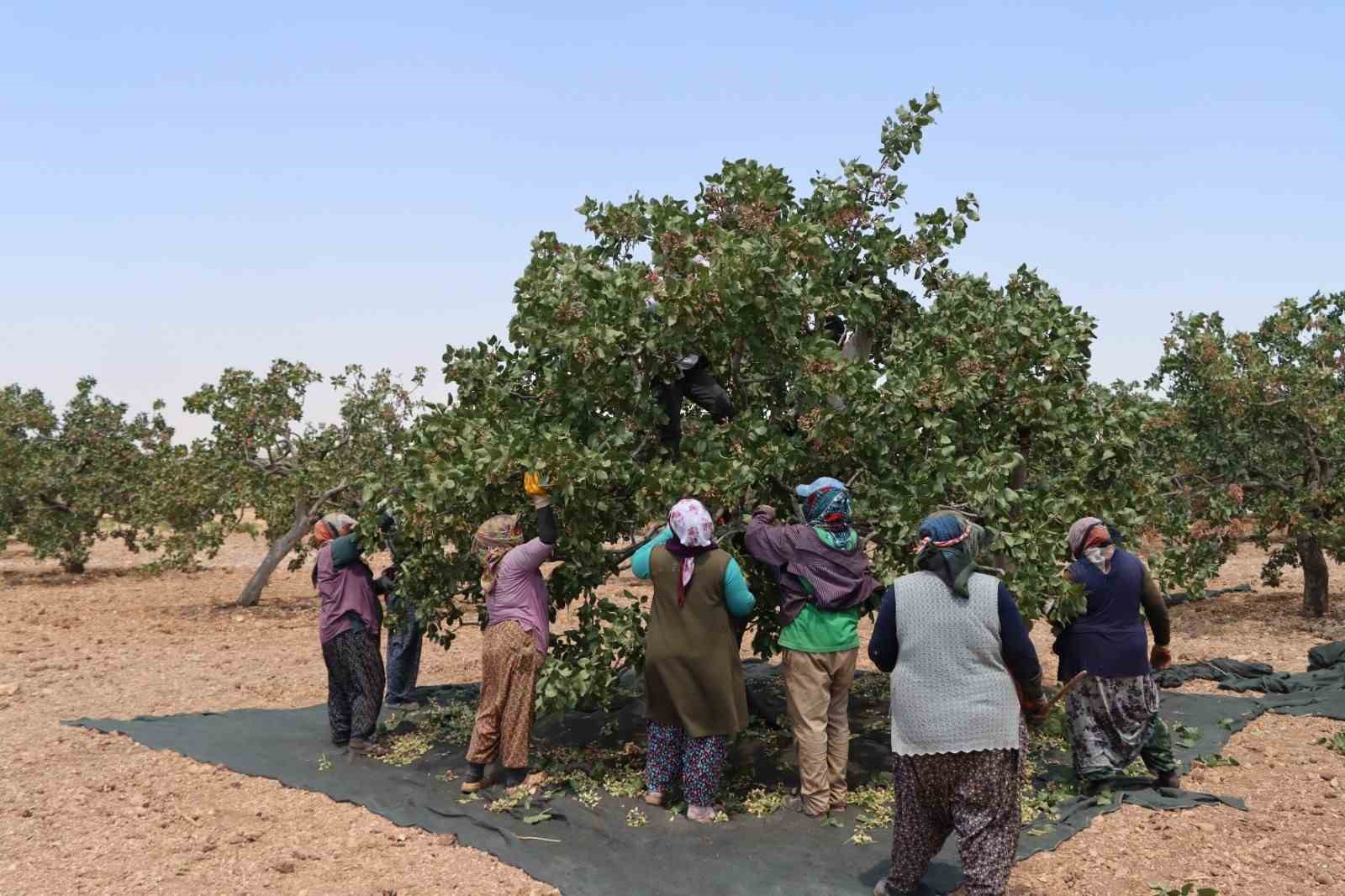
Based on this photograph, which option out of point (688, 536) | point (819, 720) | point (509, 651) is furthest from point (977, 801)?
point (509, 651)

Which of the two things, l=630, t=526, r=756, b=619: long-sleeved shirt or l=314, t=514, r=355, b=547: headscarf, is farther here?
l=314, t=514, r=355, b=547: headscarf

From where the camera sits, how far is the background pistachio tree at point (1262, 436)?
11.9 m

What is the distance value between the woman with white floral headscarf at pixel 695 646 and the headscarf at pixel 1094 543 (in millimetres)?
2056

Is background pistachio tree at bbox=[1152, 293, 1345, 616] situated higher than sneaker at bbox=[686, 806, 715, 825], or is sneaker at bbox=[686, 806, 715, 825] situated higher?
background pistachio tree at bbox=[1152, 293, 1345, 616]

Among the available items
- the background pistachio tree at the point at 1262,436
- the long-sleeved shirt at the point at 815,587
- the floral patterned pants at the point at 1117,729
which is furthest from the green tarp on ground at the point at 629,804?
the background pistachio tree at the point at 1262,436

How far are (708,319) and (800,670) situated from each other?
206 cm

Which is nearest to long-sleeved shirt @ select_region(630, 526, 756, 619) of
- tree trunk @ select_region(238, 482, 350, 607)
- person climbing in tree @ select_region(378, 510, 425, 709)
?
person climbing in tree @ select_region(378, 510, 425, 709)

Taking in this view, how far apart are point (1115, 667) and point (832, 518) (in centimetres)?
195

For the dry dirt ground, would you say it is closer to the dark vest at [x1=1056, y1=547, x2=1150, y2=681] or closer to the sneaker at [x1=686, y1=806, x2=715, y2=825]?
the dark vest at [x1=1056, y1=547, x2=1150, y2=681]

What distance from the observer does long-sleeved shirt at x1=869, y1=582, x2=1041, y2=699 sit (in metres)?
4.30

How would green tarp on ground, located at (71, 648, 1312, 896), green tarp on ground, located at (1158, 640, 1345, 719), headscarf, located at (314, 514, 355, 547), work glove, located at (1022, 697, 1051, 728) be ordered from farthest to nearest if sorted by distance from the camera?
green tarp on ground, located at (1158, 640, 1345, 719), headscarf, located at (314, 514, 355, 547), green tarp on ground, located at (71, 648, 1312, 896), work glove, located at (1022, 697, 1051, 728)

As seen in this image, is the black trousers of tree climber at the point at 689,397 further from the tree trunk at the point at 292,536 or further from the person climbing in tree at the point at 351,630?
the tree trunk at the point at 292,536

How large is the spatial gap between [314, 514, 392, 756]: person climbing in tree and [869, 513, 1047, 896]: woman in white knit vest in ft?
13.1

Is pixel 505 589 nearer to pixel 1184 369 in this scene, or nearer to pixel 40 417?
pixel 1184 369
